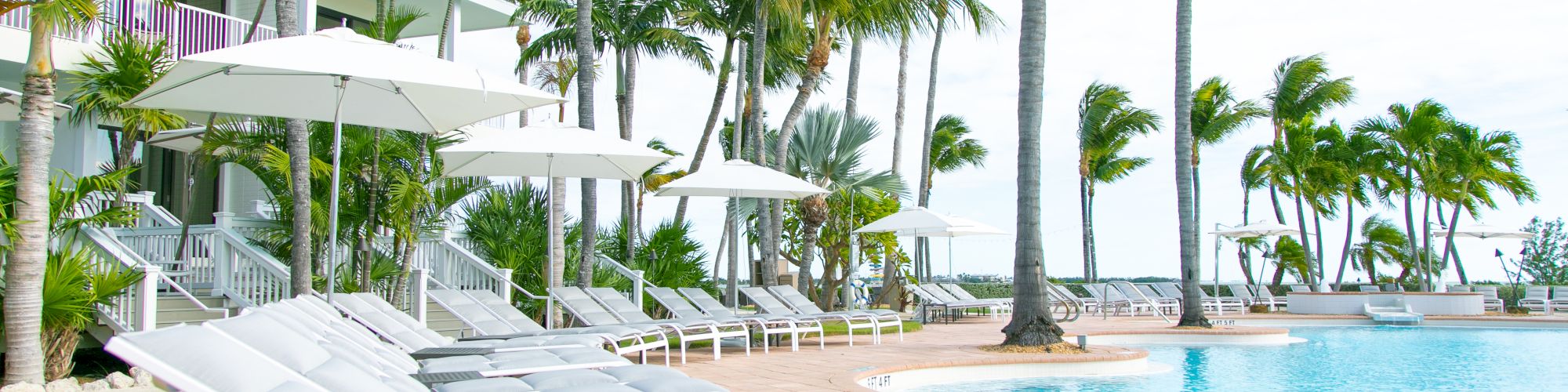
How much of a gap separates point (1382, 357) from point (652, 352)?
26.8 feet

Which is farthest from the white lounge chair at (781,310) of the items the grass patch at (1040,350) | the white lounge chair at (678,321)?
the grass patch at (1040,350)

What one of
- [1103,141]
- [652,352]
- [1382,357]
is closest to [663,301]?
[652,352]

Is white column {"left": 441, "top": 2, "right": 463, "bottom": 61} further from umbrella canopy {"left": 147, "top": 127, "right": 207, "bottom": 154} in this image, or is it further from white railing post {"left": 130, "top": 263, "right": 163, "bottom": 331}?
white railing post {"left": 130, "top": 263, "right": 163, "bottom": 331}

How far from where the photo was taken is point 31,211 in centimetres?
645

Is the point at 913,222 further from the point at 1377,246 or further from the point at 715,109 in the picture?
the point at 1377,246

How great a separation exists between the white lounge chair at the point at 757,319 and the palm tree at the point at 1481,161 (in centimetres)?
1845

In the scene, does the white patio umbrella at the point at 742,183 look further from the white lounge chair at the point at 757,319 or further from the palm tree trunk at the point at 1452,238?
the palm tree trunk at the point at 1452,238

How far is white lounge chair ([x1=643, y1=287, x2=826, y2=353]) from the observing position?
32.8 feet

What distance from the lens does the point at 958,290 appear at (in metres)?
18.6

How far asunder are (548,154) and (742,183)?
2.40 meters

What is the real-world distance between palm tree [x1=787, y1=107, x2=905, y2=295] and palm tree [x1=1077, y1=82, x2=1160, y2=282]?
28.0ft

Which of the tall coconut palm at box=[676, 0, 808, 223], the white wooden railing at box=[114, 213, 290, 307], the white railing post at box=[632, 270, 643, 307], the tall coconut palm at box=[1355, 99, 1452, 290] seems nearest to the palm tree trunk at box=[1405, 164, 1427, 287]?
the tall coconut palm at box=[1355, 99, 1452, 290]

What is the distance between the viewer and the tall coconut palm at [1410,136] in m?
23.3

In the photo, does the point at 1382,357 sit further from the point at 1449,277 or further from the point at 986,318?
the point at 1449,277
